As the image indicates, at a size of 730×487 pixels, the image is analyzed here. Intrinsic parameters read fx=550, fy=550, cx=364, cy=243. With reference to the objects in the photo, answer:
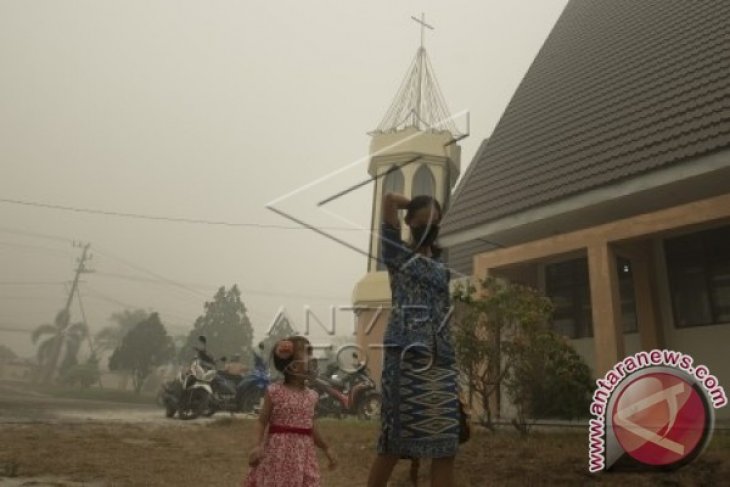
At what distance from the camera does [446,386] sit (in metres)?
2.27

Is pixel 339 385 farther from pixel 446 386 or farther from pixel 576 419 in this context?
pixel 446 386

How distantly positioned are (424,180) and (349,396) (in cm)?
628

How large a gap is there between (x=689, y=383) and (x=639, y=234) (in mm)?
2335

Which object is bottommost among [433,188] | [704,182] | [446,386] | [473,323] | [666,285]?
[446,386]

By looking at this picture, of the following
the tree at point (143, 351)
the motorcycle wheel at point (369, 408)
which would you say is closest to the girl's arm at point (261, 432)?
the motorcycle wheel at point (369, 408)

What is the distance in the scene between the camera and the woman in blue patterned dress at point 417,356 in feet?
7.25

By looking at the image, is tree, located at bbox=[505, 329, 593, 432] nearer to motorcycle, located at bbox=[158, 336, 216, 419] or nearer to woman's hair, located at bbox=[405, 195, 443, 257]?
woman's hair, located at bbox=[405, 195, 443, 257]

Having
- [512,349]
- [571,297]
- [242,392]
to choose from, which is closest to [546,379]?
[512,349]

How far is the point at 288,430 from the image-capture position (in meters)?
2.78

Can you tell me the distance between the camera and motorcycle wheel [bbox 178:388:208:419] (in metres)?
9.76

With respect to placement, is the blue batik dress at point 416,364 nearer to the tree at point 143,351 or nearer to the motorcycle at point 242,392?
the motorcycle at point 242,392

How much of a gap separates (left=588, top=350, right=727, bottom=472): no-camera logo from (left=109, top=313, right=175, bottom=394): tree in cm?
2501

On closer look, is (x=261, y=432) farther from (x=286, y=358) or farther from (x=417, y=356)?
(x=417, y=356)

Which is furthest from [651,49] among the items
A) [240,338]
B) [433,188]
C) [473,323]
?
[240,338]
